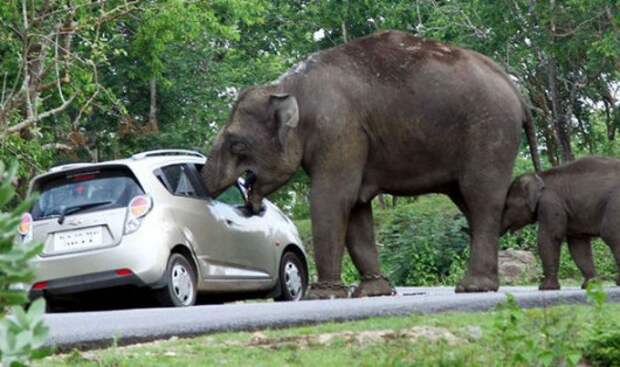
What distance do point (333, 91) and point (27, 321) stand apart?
41.1 feet

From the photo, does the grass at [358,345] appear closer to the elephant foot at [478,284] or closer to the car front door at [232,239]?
the car front door at [232,239]

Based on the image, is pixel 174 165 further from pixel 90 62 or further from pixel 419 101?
pixel 90 62

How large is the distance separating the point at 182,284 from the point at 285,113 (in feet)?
6.92

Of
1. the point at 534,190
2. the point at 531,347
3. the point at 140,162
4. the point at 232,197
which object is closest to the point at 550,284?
the point at 534,190

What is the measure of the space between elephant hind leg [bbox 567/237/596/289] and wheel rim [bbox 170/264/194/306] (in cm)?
454

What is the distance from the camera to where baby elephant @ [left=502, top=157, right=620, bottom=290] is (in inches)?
636

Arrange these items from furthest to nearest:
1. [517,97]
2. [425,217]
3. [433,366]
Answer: [425,217]
[517,97]
[433,366]

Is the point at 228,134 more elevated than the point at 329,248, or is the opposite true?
the point at 228,134

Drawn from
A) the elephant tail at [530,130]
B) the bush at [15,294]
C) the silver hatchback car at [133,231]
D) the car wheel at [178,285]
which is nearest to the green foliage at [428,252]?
the elephant tail at [530,130]

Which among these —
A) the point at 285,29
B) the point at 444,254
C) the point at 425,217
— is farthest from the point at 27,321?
the point at 285,29

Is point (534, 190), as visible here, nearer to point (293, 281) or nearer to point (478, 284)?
point (478, 284)

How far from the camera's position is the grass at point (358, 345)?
7.69m

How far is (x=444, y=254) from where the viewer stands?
94.4 feet

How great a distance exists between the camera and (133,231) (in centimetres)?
1423
